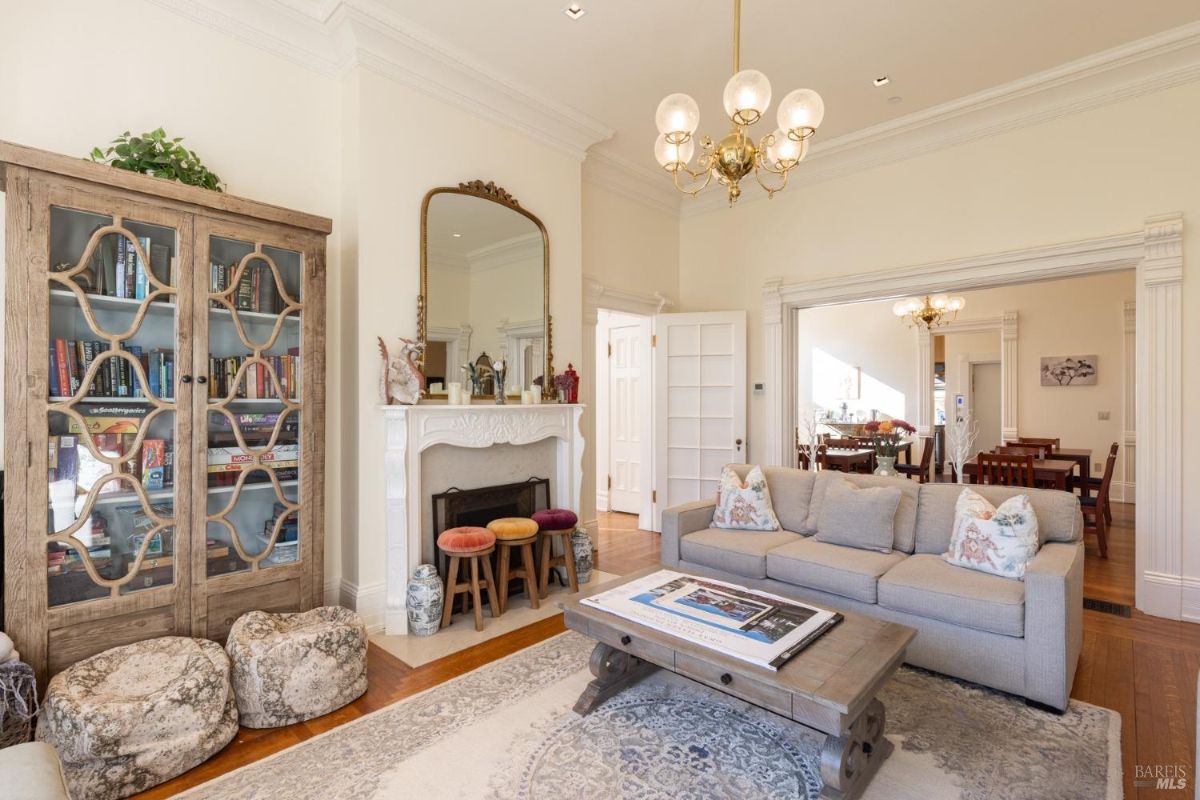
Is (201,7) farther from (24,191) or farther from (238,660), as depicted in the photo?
(238,660)

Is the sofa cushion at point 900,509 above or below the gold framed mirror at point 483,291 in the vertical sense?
below

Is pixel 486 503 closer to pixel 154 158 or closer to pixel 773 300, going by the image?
pixel 154 158

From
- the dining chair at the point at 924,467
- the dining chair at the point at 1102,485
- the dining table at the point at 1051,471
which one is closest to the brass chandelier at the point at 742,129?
the dining table at the point at 1051,471

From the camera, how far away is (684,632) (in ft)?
7.13

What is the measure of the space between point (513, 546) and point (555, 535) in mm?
365

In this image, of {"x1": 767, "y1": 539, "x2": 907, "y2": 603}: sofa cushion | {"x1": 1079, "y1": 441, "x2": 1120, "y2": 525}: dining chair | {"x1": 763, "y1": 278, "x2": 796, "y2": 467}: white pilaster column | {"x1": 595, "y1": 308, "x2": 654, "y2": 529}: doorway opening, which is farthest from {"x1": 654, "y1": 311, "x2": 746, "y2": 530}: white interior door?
{"x1": 1079, "y1": 441, "x2": 1120, "y2": 525}: dining chair

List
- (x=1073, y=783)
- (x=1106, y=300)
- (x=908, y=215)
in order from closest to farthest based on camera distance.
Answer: (x=1073, y=783) → (x=908, y=215) → (x=1106, y=300)

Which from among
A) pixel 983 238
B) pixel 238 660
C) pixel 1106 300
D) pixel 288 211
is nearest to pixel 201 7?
pixel 288 211

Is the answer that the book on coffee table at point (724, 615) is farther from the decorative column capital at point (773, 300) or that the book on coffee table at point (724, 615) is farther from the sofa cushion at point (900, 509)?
the decorative column capital at point (773, 300)

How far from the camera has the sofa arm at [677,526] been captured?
379cm

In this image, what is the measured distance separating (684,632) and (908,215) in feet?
13.1

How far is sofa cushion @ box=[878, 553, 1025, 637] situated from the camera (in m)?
2.56

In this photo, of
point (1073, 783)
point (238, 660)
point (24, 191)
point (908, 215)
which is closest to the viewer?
point (1073, 783)

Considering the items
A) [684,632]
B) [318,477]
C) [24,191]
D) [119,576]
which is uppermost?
[24,191]
